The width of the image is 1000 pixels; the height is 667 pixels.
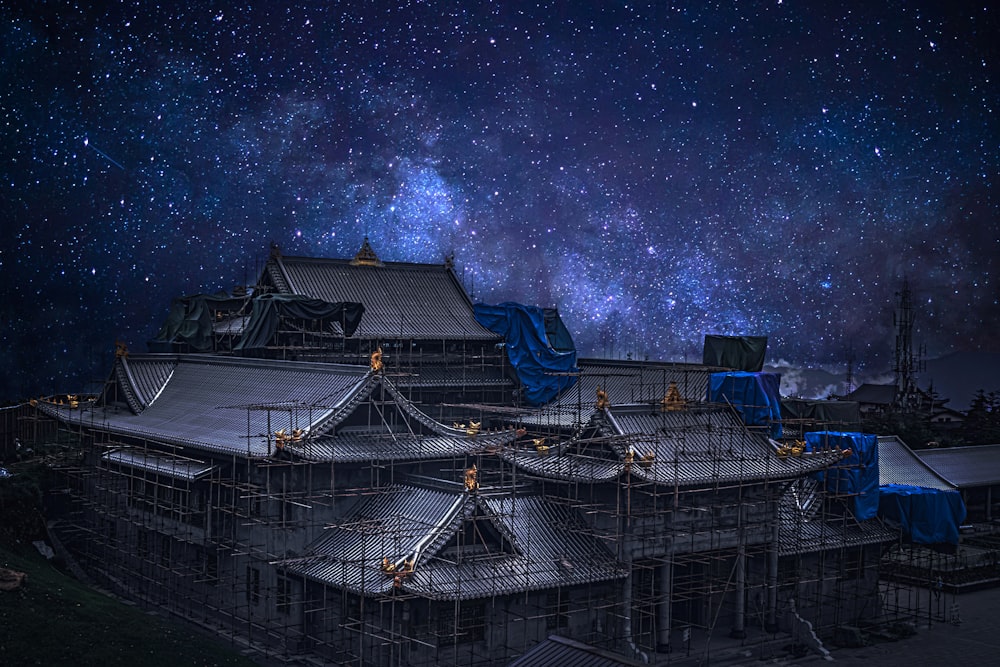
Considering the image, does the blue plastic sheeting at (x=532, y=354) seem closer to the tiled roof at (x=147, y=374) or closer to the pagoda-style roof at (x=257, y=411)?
the pagoda-style roof at (x=257, y=411)

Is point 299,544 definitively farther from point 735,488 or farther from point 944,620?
point 944,620

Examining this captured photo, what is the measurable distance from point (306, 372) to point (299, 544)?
868cm

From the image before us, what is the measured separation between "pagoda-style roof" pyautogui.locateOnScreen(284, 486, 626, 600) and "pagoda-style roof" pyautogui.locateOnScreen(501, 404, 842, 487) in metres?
1.75

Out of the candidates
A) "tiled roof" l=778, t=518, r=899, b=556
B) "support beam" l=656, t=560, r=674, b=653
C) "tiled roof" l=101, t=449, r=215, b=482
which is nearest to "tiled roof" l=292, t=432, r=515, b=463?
"tiled roof" l=101, t=449, r=215, b=482

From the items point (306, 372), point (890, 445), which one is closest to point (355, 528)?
point (306, 372)

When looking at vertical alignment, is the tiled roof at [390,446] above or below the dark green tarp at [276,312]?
below

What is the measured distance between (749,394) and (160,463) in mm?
22889

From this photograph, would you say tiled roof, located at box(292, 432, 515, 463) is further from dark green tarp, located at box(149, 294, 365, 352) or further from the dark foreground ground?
dark green tarp, located at box(149, 294, 365, 352)

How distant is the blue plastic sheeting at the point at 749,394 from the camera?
39.3 m

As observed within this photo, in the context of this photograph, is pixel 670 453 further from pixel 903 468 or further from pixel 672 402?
pixel 903 468

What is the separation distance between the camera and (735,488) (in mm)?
36375

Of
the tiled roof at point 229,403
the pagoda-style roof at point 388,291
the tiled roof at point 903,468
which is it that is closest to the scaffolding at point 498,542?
the tiled roof at point 229,403

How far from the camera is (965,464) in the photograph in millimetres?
60750

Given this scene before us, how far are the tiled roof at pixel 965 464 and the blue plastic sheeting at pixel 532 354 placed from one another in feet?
77.1
